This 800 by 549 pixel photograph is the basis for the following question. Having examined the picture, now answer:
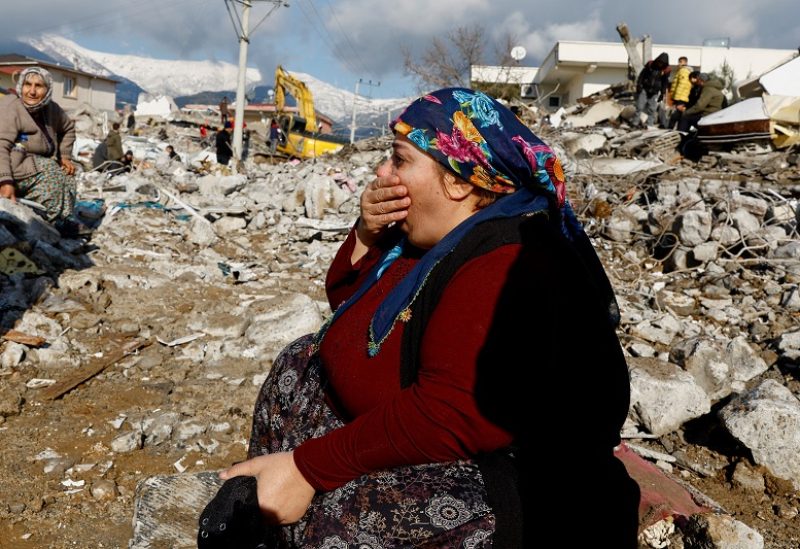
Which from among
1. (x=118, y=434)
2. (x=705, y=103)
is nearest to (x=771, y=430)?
(x=118, y=434)

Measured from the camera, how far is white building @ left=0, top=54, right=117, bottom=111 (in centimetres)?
3835

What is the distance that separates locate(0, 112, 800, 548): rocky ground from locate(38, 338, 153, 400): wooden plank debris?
0.02 m

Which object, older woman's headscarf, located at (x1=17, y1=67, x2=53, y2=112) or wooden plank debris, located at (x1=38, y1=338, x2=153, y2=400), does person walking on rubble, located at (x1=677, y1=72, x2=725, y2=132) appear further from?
wooden plank debris, located at (x1=38, y1=338, x2=153, y2=400)

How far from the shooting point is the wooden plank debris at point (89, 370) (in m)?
3.56

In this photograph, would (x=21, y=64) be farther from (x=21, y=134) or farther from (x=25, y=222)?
(x=25, y=222)

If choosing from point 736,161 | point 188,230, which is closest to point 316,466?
point 188,230

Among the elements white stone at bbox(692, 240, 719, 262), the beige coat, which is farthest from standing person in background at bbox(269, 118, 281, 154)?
white stone at bbox(692, 240, 719, 262)

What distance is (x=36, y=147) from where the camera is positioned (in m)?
5.54

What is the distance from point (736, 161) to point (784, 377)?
6.08 metres

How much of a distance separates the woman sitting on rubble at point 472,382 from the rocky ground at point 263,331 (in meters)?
1.21

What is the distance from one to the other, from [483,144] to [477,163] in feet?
0.16

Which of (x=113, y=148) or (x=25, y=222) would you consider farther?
(x=113, y=148)

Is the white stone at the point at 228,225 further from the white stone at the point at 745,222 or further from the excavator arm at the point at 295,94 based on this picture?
the excavator arm at the point at 295,94

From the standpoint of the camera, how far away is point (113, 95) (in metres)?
46.5
